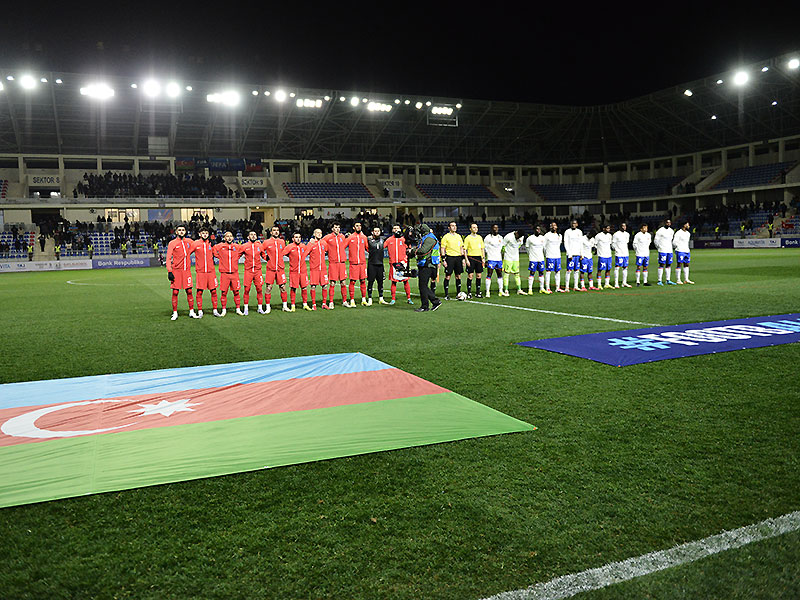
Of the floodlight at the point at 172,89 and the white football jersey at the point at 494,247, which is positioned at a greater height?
the floodlight at the point at 172,89

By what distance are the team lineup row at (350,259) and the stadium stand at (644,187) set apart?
154 feet

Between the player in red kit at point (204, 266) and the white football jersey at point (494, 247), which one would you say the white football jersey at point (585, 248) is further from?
the player in red kit at point (204, 266)

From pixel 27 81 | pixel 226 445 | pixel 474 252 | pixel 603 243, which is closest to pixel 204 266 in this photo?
pixel 474 252

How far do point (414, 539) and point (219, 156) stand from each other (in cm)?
5595

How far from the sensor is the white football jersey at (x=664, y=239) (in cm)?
1729

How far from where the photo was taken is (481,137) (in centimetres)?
6031

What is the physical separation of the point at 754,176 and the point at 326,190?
1504 inches

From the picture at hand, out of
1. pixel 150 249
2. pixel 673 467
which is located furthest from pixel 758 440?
pixel 150 249

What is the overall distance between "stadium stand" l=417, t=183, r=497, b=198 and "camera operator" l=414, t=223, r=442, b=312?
4847 cm

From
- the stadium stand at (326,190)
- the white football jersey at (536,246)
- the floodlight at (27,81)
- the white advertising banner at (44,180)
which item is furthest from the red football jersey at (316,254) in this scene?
the white advertising banner at (44,180)

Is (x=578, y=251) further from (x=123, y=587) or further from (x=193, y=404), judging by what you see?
(x=123, y=587)

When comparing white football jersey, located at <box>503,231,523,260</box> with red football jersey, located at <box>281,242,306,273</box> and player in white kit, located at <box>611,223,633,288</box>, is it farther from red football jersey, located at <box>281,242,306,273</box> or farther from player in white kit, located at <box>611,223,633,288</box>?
red football jersey, located at <box>281,242,306,273</box>

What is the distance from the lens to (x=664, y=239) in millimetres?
17469

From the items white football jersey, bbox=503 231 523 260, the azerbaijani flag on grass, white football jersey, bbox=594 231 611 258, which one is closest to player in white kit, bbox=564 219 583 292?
white football jersey, bbox=594 231 611 258
